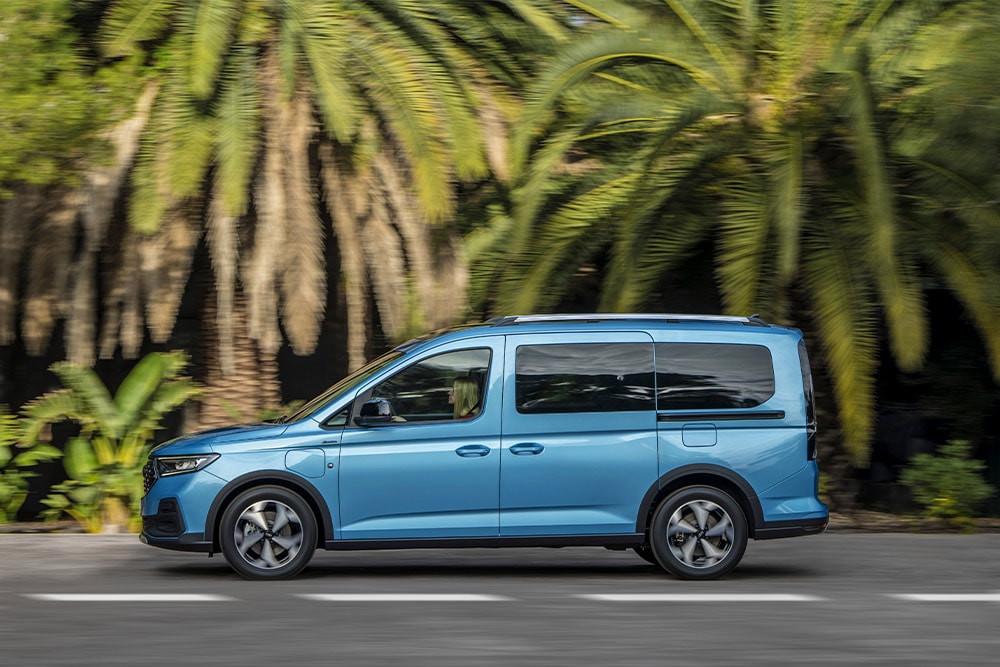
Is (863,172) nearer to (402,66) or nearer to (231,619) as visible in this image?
(402,66)

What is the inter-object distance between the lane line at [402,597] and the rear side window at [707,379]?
6.61ft

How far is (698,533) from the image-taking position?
31.2 feet

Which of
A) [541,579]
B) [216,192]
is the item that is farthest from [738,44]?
[541,579]

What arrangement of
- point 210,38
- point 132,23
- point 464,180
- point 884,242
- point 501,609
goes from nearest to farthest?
point 501,609
point 884,242
point 210,38
point 132,23
point 464,180

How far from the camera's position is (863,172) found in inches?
483

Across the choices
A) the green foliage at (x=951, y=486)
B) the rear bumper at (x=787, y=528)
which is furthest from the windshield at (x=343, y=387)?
the green foliage at (x=951, y=486)

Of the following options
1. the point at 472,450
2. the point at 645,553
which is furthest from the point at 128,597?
the point at 645,553

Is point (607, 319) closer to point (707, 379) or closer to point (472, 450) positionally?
point (707, 379)

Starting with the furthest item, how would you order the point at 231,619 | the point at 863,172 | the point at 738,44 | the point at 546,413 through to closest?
1. the point at 738,44
2. the point at 863,172
3. the point at 546,413
4. the point at 231,619

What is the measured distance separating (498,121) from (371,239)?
1.83m

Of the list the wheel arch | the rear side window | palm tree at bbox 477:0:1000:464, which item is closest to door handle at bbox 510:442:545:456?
the wheel arch

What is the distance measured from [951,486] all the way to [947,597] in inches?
191

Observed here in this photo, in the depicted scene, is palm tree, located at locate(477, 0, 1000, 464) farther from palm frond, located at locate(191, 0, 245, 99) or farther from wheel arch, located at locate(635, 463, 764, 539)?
wheel arch, located at locate(635, 463, 764, 539)

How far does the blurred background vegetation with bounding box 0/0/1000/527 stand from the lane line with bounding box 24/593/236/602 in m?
5.03
